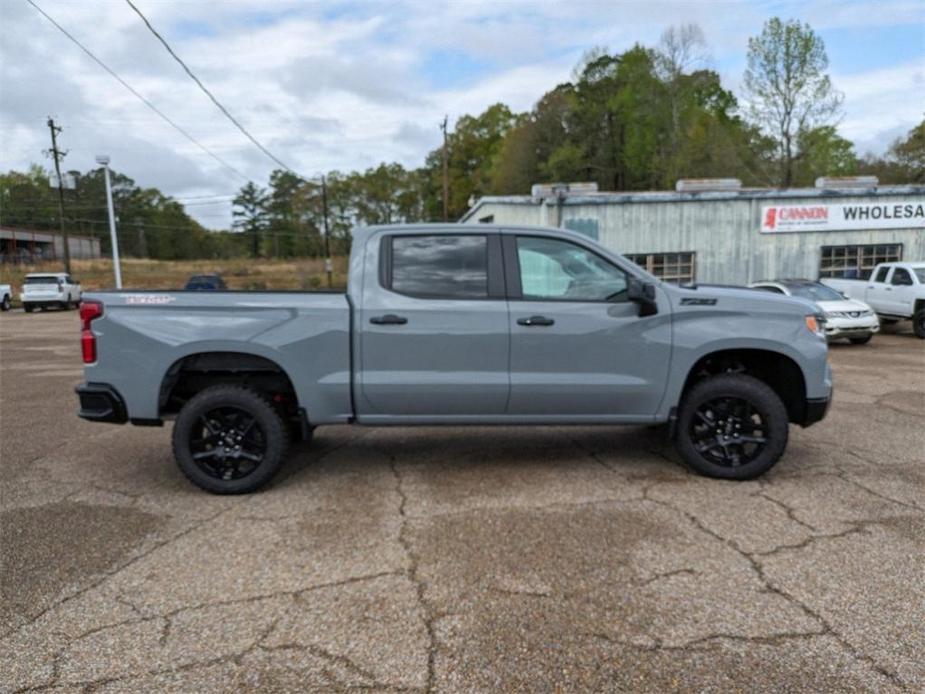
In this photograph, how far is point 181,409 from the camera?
15.1 ft

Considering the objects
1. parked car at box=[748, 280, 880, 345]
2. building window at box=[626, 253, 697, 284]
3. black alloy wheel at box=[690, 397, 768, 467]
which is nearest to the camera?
black alloy wheel at box=[690, 397, 768, 467]

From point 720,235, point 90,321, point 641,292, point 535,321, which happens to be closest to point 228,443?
point 90,321

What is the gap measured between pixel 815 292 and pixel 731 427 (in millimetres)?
11047

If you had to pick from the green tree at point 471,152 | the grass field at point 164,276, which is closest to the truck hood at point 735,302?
the grass field at point 164,276

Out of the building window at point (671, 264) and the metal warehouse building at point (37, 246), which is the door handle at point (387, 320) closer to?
the building window at point (671, 264)

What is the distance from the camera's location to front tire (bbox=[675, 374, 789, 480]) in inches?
181

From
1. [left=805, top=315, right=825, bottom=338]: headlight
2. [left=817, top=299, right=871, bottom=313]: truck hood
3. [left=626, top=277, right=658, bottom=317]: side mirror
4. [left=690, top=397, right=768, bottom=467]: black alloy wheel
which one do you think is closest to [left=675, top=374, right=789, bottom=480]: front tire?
[left=690, top=397, right=768, bottom=467]: black alloy wheel

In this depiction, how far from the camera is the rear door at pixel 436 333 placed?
14.7 ft

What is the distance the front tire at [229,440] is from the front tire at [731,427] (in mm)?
3066

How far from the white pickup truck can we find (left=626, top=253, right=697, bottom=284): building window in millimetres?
4336

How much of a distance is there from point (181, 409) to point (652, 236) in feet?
51.4

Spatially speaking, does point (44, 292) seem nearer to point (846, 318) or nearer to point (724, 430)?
point (846, 318)

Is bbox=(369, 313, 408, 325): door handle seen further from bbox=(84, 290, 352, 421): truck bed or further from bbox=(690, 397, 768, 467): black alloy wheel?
bbox=(690, 397, 768, 467): black alloy wheel

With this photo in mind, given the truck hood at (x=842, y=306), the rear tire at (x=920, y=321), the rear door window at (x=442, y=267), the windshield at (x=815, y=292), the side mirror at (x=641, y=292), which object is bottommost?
the rear tire at (x=920, y=321)
